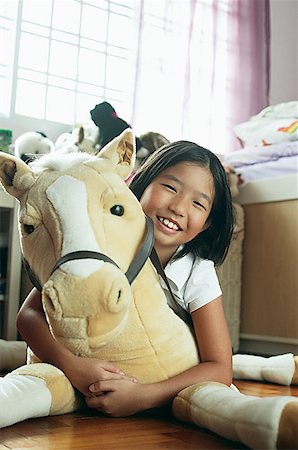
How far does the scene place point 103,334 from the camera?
77 centimetres

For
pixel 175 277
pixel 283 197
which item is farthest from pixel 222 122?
pixel 175 277

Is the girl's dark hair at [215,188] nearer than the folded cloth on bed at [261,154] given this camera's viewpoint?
Yes

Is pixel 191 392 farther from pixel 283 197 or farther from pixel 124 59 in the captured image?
pixel 124 59

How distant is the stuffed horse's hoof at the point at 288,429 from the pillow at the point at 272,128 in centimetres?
181

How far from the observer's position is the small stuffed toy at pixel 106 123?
2.07m

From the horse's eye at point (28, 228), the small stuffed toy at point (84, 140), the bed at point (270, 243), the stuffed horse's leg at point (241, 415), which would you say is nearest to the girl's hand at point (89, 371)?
the stuffed horse's leg at point (241, 415)

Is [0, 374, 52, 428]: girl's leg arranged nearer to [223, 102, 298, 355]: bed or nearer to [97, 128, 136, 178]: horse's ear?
[97, 128, 136, 178]: horse's ear

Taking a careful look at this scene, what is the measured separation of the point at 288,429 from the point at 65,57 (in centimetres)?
230

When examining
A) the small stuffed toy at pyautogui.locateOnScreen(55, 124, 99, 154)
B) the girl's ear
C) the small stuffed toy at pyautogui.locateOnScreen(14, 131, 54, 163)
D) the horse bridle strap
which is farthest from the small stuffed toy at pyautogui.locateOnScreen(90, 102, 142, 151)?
the horse bridle strap

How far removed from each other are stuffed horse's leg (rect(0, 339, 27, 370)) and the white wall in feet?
6.83

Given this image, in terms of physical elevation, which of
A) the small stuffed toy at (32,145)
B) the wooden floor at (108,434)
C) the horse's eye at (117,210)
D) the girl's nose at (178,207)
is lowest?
the wooden floor at (108,434)

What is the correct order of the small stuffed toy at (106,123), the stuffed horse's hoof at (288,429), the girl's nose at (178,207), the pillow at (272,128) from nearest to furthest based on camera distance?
the stuffed horse's hoof at (288,429)
the girl's nose at (178,207)
the small stuffed toy at (106,123)
the pillow at (272,128)

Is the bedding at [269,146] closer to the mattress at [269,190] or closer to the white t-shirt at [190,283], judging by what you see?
the mattress at [269,190]

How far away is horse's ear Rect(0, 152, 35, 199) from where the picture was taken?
36.6 inches
